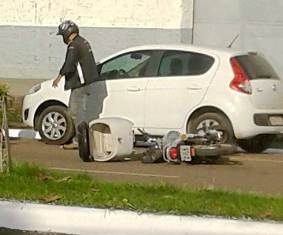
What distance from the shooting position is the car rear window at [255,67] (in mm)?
13578

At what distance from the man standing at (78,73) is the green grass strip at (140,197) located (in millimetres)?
4326

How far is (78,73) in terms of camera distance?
44.5 ft

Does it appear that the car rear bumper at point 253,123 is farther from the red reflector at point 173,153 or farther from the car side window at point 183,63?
the red reflector at point 173,153

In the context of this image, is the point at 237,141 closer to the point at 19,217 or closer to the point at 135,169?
the point at 135,169

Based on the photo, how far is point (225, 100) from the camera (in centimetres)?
1335

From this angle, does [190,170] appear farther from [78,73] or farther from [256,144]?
[256,144]

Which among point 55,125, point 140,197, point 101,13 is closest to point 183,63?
point 55,125

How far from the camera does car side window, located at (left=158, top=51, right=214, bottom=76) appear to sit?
1360 centimetres

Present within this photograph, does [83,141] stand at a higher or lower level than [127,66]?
lower

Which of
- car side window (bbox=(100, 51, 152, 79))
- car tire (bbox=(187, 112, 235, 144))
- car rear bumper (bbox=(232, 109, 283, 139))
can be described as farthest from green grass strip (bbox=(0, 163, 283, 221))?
car side window (bbox=(100, 51, 152, 79))

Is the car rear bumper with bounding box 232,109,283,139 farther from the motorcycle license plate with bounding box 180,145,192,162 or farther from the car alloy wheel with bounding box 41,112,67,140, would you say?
the car alloy wheel with bounding box 41,112,67,140

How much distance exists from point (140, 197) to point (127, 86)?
573 cm

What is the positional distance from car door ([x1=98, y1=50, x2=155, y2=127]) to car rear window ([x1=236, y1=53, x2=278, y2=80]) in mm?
1418

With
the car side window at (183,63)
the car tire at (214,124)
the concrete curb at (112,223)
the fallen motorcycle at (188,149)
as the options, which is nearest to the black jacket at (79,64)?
the car side window at (183,63)
